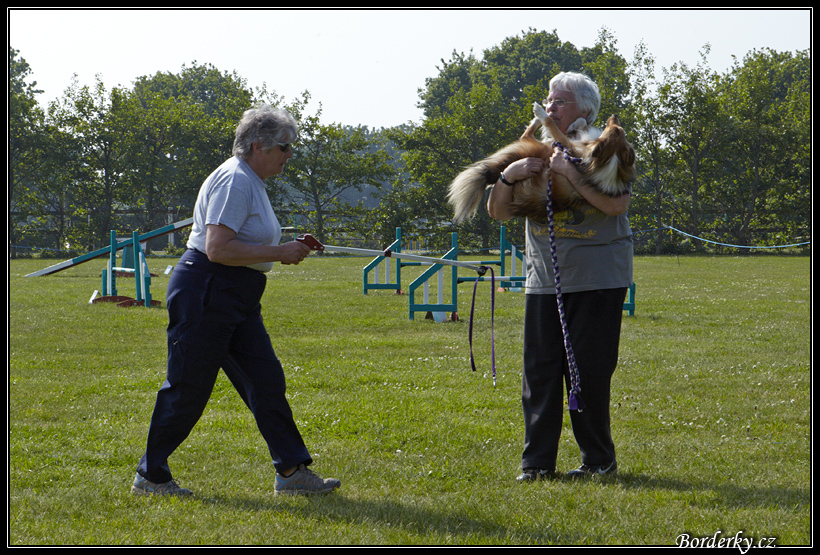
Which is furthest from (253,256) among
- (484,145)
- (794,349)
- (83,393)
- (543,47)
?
(543,47)

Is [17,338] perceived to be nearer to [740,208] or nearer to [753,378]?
[753,378]

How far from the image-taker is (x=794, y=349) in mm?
8117

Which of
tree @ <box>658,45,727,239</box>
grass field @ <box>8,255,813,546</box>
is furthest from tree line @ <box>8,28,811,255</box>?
grass field @ <box>8,255,813,546</box>

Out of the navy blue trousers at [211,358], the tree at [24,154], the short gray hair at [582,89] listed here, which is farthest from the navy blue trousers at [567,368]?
the tree at [24,154]

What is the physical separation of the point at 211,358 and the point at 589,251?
5.72 ft

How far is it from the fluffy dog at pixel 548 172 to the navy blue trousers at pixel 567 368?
1.48 ft

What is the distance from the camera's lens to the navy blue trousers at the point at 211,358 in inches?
134

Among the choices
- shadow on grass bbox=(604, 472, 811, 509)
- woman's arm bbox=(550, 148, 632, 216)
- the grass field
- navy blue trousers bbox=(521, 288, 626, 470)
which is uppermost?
woman's arm bbox=(550, 148, 632, 216)

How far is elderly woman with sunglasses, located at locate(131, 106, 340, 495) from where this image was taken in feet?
11.0

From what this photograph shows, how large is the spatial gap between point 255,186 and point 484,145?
121 ft

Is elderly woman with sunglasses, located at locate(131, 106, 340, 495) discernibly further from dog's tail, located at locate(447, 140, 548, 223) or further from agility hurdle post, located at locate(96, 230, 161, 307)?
agility hurdle post, located at locate(96, 230, 161, 307)

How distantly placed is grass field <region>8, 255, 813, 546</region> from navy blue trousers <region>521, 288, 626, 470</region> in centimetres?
20

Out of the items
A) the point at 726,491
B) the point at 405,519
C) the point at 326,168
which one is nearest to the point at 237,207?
the point at 405,519

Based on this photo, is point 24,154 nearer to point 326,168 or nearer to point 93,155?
point 93,155
